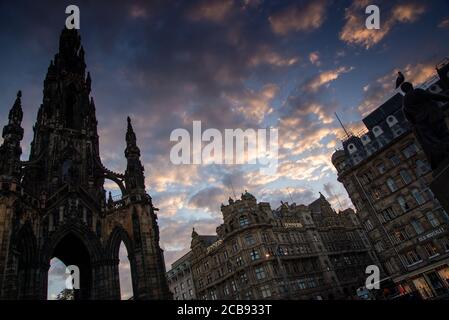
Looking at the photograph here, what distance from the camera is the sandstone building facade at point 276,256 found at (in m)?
50.7

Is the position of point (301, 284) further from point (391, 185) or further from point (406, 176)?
point (406, 176)

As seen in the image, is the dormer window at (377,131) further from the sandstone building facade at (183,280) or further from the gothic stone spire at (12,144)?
the sandstone building facade at (183,280)

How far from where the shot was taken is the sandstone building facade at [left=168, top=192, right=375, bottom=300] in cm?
5069

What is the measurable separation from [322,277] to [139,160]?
45.3m

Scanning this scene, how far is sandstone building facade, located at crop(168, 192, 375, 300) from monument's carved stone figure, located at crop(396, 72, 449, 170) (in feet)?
145

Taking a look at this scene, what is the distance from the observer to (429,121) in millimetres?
9039

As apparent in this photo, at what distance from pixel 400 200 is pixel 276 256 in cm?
2368

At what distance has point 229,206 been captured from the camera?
57406mm

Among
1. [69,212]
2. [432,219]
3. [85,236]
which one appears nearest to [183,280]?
[85,236]

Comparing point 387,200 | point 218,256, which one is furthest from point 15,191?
point 218,256

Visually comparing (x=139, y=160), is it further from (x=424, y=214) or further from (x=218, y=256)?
(x=218, y=256)

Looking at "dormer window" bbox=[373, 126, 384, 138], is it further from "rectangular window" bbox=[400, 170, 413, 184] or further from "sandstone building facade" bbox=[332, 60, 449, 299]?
"rectangular window" bbox=[400, 170, 413, 184]

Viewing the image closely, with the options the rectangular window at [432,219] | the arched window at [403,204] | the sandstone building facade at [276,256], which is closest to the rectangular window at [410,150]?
the arched window at [403,204]
